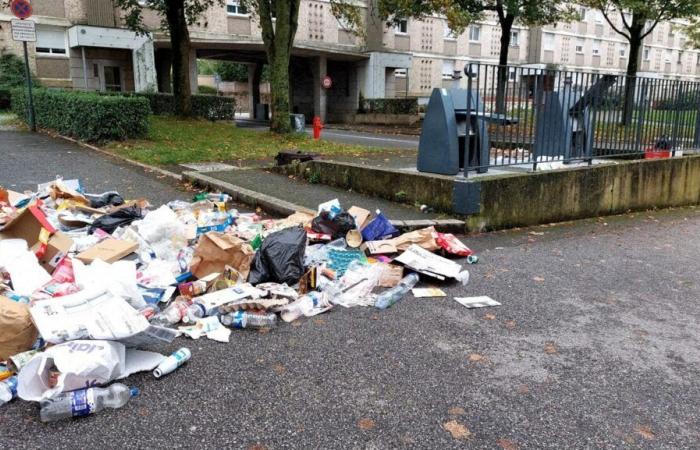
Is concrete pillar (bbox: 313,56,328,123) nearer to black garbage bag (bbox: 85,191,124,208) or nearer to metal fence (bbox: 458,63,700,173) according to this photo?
metal fence (bbox: 458,63,700,173)

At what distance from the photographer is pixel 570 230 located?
23.8 ft

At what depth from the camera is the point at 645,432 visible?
8.72 feet

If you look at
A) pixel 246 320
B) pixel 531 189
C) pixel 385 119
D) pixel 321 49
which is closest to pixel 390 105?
pixel 385 119

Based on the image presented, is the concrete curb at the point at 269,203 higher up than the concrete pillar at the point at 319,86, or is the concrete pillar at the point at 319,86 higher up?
the concrete pillar at the point at 319,86

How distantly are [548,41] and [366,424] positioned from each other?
44600mm

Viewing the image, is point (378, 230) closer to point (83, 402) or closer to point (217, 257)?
point (217, 257)

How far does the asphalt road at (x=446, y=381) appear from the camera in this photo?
261 centimetres

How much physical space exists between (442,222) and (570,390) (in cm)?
350

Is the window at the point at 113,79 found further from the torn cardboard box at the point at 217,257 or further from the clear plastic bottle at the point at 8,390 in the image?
the clear plastic bottle at the point at 8,390

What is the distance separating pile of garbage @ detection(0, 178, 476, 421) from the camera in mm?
2904

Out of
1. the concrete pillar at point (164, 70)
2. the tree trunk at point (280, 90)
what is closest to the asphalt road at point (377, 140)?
the tree trunk at point (280, 90)

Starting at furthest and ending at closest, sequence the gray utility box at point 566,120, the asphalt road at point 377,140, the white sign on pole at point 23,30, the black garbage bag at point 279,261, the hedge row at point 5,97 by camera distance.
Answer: the hedge row at point 5,97 < the asphalt road at point 377,140 < the white sign on pole at point 23,30 < the gray utility box at point 566,120 < the black garbage bag at point 279,261

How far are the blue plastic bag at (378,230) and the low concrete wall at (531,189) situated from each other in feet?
4.06

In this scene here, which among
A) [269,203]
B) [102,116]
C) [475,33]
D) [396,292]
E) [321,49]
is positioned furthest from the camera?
[475,33]
